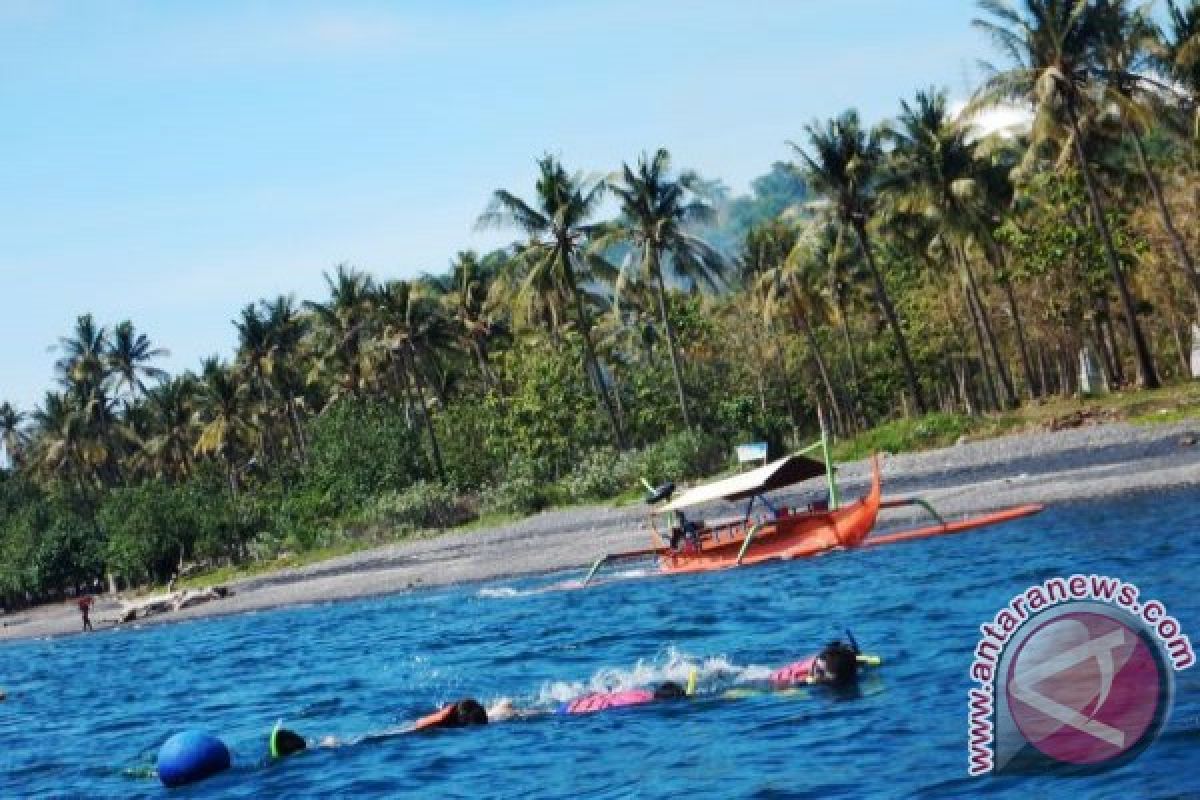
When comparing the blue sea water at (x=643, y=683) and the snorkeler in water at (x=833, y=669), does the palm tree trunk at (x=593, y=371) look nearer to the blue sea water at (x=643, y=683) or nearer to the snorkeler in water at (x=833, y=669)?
the blue sea water at (x=643, y=683)

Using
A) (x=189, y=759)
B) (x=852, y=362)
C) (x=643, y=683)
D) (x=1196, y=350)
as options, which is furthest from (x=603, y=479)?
(x=189, y=759)

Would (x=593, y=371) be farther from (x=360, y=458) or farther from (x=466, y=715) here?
(x=466, y=715)

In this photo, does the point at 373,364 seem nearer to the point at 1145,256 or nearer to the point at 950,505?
the point at 1145,256

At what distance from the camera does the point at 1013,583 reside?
25.3 meters

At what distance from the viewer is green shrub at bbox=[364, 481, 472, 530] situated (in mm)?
74188

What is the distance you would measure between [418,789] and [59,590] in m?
94.3

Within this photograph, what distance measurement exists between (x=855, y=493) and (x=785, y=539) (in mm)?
12619

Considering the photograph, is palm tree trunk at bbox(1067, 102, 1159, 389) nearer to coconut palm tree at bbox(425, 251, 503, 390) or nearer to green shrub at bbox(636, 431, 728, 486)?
green shrub at bbox(636, 431, 728, 486)

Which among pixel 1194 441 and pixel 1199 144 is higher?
pixel 1199 144

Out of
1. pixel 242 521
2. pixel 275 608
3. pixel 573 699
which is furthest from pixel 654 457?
pixel 573 699

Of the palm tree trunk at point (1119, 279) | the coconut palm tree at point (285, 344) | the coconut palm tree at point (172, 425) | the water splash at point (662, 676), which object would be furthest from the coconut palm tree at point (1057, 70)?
the coconut palm tree at point (172, 425)

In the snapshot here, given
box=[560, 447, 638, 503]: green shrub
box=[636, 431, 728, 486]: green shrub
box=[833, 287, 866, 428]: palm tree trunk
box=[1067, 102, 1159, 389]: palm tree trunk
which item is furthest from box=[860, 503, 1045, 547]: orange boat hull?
box=[833, 287, 866, 428]: palm tree trunk

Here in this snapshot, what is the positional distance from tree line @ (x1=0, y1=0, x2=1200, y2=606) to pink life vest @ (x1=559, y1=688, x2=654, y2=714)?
3831 cm

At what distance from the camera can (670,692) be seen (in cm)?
2084
